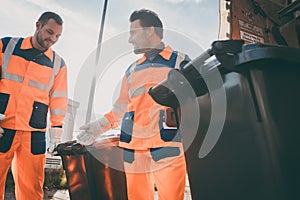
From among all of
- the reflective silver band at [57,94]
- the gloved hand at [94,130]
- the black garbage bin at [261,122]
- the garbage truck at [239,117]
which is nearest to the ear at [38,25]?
the reflective silver band at [57,94]

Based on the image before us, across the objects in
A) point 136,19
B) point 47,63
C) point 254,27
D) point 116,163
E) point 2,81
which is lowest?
point 116,163

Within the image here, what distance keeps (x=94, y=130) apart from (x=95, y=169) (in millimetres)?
307

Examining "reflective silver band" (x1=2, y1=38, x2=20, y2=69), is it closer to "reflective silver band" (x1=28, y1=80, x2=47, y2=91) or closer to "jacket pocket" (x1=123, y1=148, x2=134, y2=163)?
"reflective silver band" (x1=28, y1=80, x2=47, y2=91)

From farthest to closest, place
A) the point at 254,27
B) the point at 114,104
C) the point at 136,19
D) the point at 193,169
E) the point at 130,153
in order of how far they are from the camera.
A: the point at 254,27 < the point at 114,104 < the point at 136,19 < the point at 130,153 < the point at 193,169

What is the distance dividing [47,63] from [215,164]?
5.68ft

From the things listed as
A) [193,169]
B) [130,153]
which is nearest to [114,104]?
[130,153]

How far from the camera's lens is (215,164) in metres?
1.00

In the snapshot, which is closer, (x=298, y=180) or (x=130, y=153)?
(x=298, y=180)

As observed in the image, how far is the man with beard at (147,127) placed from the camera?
1577mm

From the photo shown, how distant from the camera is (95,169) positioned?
1973mm

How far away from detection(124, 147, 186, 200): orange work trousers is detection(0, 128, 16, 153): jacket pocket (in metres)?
0.87

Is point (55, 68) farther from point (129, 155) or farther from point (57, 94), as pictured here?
point (129, 155)

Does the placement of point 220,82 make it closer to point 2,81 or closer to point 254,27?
point 2,81

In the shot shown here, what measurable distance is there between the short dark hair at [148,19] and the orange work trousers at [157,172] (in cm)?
88
